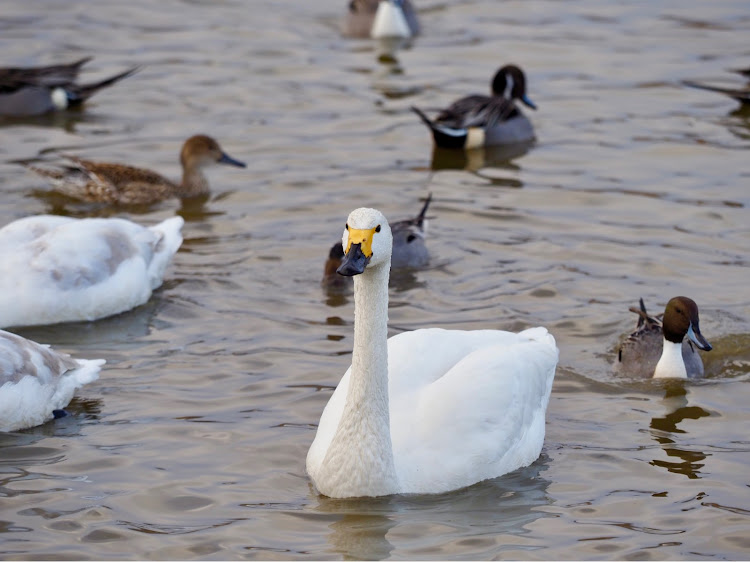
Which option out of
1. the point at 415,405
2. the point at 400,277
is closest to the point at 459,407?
the point at 415,405

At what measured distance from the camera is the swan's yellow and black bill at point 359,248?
636 cm

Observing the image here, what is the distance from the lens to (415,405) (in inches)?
280

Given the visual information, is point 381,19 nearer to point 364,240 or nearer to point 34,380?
point 34,380

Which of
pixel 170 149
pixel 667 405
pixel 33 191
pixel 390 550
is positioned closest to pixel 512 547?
pixel 390 550

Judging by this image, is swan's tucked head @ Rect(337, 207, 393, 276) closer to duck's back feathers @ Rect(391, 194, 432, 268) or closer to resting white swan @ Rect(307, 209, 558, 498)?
resting white swan @ Rect(307, 209, 558, 498)

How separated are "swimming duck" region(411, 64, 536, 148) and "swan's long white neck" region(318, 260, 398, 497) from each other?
26.2 ft

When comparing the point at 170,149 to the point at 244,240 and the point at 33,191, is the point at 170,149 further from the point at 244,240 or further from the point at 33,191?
the point at 244,240

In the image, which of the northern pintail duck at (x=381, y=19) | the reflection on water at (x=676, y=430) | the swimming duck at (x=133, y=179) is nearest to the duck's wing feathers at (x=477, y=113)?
the swimming duck at (x=133, y=179)

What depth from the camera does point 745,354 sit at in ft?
30.6

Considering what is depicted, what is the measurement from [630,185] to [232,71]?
21.4 feet

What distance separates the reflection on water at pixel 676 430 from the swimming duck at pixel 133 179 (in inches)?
240

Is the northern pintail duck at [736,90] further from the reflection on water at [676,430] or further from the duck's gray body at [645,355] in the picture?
the reflection on water at [676,430]

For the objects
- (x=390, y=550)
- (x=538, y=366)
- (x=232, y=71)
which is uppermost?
(x=232, y=71)

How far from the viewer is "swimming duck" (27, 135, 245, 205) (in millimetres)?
12891
